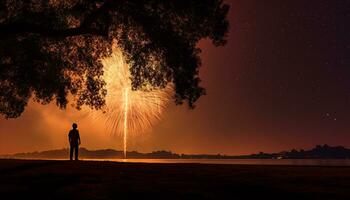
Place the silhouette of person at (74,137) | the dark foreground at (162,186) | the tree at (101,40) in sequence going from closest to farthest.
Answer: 1. the dark foreground at (162,186)
2. the tree at (101,40)
3. the silhouette of person at (74,137)

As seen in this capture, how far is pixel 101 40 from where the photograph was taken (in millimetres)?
28344

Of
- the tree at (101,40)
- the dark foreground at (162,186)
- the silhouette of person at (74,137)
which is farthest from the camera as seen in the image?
the silhouette of person at (74,137)

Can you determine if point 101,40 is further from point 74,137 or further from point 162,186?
point 162,186

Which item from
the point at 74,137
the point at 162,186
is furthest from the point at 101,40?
the point at 162,186

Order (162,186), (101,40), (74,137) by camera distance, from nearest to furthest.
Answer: (162,186), (101,40), (74,137)

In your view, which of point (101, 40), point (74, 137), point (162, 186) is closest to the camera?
point (162, 186)

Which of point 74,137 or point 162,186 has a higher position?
point 74,137

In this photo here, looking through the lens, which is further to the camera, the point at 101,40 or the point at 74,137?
the point at 74,137

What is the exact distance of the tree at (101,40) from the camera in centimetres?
2339

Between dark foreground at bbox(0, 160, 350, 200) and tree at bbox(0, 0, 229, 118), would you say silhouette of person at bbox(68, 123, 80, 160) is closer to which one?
tree at bbox(0, 0, 229, 118)

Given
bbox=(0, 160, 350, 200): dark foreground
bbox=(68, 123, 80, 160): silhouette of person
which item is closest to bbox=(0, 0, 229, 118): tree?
bbox=(68, 123, 80, 160): silhouette of person

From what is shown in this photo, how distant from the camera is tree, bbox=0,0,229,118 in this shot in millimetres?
23391

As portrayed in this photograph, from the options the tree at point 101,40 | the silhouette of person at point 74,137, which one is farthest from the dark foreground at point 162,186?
the silhouette of person at point 74,137

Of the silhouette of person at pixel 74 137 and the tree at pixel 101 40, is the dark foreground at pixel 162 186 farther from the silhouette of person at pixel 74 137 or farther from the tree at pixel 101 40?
the silhouette of person at pixel 74 137
